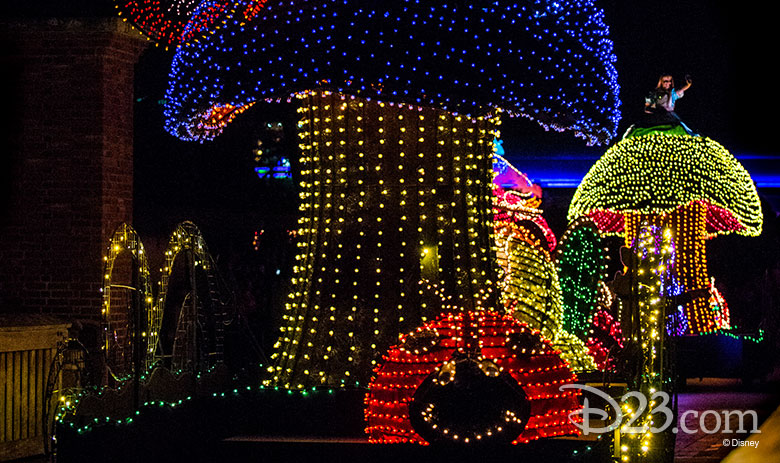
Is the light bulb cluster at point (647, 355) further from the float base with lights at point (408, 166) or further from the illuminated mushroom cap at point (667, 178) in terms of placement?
the illuminated mushroom cap at point (667, 178)

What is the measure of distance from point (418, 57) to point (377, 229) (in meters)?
1.77

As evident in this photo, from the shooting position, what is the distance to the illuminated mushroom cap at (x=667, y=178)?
43.4ft

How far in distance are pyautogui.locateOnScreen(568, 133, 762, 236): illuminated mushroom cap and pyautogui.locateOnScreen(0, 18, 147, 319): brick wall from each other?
20.0ft

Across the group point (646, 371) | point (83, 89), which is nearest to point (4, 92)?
point (83, 89)

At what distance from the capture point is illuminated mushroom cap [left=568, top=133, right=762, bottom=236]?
520 inches

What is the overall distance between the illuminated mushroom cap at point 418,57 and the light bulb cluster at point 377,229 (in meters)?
0.94

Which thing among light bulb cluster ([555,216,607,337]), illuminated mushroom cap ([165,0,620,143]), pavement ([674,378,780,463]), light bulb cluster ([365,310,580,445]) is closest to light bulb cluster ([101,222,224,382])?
illuminated mushroom cap ([165,0,620,143])

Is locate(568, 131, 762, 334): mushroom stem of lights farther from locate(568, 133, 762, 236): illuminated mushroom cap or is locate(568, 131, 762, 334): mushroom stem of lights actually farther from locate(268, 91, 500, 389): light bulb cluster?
locate(268, 91, 500, 389): light bulb cluster

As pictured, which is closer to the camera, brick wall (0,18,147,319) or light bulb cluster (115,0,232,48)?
light bulb cluster (115,0,232,48)

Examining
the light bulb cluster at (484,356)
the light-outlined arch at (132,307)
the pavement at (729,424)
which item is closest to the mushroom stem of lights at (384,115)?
the light-outlined arch at (132,307)

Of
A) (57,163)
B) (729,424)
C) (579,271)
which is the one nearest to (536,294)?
(579,271)

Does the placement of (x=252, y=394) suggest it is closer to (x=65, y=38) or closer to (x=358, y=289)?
(x=358, y=289)

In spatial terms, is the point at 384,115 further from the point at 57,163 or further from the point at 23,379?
the point at 57,163

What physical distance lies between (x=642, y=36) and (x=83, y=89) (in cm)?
1087
